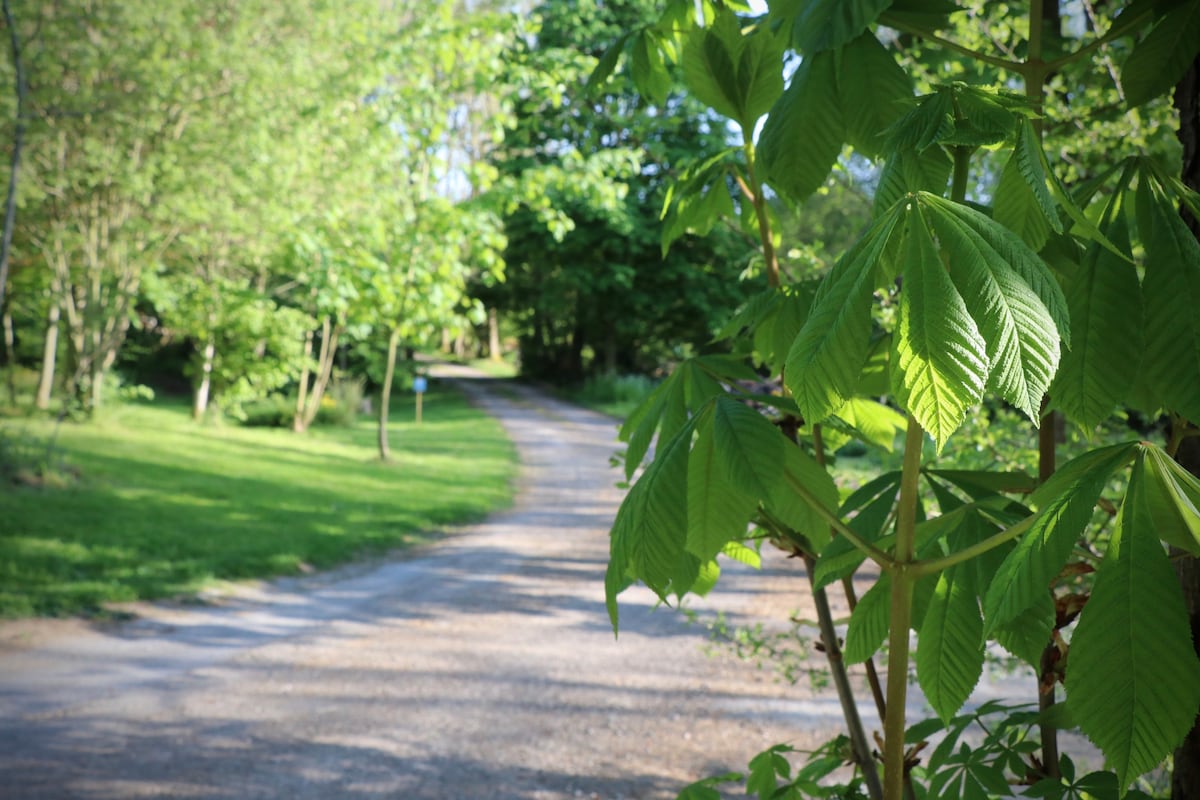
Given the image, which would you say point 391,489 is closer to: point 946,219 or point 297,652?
point 297,652

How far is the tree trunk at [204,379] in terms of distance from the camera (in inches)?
773

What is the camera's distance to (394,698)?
16.9 ft

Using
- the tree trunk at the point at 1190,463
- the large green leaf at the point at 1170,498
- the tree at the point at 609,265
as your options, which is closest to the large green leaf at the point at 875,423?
the tree trunk at the point at 1190,463

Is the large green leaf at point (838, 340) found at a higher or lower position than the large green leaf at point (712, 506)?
higher

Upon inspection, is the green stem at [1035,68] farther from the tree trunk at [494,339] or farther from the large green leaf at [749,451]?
the tree trunk at [494,339]

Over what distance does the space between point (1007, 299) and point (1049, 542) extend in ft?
0.64

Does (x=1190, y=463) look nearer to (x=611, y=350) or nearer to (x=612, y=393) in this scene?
(x=612, y=393)

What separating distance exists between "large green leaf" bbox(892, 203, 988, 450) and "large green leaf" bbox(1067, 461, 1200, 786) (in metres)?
0.17

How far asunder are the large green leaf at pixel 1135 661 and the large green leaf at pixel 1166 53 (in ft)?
2.06

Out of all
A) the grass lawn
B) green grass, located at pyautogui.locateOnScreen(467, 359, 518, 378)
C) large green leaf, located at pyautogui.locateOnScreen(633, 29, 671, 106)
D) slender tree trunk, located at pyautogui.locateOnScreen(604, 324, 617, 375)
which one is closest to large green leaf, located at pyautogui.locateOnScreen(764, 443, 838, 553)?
large green leaf, located at pyautogui.locateOnScreen(633, 29, 671, 106)

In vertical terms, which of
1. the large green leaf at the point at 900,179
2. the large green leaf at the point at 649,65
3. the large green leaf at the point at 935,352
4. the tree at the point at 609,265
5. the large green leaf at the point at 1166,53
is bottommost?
the large green leaf at the point at 935,352

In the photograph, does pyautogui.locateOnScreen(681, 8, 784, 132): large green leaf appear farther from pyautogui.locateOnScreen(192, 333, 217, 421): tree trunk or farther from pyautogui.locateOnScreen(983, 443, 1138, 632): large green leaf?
pyautogui.locateOnScreen(192, 333, 217, 421): tree trunk

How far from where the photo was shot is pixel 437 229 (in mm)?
14453

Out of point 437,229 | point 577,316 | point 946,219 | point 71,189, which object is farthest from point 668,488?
point 577,316
